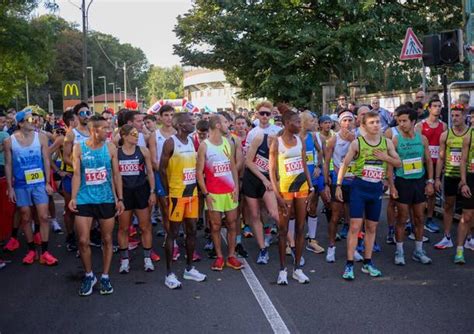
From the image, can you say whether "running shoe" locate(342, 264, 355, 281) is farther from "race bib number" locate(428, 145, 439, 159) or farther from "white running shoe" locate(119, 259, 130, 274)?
"race bib number" locate(428, 145, 439, 159)

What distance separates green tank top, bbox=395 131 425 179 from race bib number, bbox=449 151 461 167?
789 mm

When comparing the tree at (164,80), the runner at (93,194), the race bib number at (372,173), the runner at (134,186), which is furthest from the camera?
the tree at (164,80)

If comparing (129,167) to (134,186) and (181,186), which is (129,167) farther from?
(181,186)

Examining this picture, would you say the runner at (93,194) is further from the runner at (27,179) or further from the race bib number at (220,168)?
the runner at (27,179)

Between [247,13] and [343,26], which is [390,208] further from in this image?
[247,13]

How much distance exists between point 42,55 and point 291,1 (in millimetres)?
13340

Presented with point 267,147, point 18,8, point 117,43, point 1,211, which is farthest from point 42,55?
point 117,43

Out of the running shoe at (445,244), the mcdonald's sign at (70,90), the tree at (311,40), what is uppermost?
the tree at (311,40)

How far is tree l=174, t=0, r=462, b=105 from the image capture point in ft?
70.3

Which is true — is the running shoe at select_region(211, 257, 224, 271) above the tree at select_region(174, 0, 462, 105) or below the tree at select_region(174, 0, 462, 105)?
below

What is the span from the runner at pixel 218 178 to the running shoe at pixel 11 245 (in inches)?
131

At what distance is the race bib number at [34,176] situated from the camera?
7430mm

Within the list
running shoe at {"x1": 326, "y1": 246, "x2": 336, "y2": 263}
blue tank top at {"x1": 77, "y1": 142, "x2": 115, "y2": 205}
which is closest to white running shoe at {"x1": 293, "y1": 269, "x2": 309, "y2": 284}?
running shoe at {"x1": 326, "y1": 246, "x2": 336, "y2": 263}

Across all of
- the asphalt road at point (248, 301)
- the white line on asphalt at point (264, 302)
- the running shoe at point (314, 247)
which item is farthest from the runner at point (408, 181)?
the white line on asphalt at point (264, 302)
